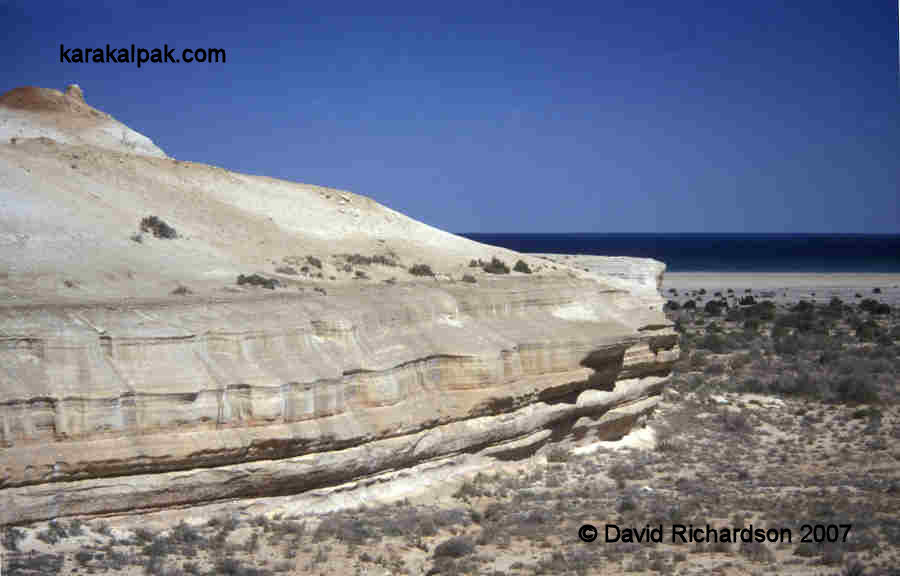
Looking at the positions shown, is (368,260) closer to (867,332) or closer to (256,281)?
(256,281)

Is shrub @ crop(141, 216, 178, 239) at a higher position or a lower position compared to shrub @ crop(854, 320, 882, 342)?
higher

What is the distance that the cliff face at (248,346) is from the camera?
10633 mm

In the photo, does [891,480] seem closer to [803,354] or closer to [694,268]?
[803,354]

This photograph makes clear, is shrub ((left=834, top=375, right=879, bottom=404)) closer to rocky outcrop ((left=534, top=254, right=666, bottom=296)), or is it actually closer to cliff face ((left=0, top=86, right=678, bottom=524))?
rocky outcrop ((left=534, top=254, right=666, bottom=296))

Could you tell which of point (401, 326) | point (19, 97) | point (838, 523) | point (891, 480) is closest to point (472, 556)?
point (401, 326)

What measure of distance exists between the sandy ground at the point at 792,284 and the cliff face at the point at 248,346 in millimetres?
40242

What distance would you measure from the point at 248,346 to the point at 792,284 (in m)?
63.0

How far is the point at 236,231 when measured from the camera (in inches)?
702

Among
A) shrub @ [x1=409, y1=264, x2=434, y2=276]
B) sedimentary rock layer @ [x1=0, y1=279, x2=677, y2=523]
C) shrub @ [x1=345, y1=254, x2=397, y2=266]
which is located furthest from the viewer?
shrub @ [x1=409, y1=264, x2=434, y2=276]

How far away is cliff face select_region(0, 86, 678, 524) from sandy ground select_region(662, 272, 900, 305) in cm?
4024

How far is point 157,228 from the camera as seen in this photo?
15.8 m

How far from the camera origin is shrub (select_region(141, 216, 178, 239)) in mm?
15727

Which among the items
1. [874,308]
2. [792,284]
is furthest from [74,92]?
[792,284]

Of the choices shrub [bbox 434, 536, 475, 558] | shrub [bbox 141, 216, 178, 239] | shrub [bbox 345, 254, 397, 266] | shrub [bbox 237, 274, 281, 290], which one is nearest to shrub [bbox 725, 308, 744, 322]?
shrub [bbox 345, 254, 397, 266]
